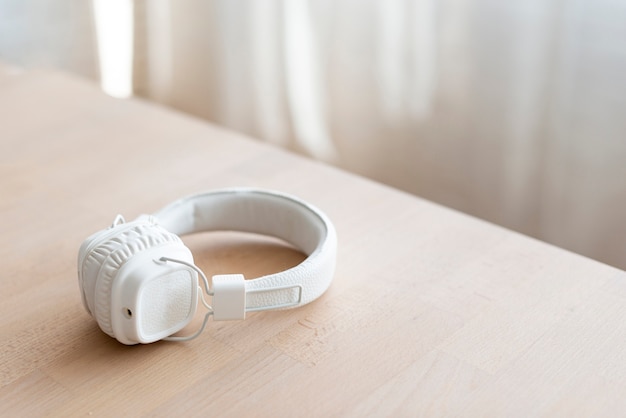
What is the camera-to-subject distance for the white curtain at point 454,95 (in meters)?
1.37

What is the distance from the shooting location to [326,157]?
1.83 metres

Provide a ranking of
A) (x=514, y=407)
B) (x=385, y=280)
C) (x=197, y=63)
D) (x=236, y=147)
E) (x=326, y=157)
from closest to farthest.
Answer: (x=514, y=407) → (x=385, y=280) → (x=236, y=147) → (x=326, y=157) → (x=197, y=63)

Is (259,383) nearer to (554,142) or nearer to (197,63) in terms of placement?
(554,142)

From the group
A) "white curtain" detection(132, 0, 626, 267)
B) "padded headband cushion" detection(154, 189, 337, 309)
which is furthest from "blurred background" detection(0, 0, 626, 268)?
"padded headband cushion" detection(154, 189, 337, 309)

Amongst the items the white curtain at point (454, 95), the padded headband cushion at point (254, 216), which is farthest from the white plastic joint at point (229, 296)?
the white curtain at point (454, 95)

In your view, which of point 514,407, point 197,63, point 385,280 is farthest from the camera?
point 197,63

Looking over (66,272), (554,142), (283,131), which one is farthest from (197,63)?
(66,272)

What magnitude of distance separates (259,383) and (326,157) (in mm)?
1211

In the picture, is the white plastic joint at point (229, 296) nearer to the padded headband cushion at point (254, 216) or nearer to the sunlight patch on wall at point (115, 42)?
the padded headband cushion at point (254, 216)

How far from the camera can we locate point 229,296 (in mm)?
692

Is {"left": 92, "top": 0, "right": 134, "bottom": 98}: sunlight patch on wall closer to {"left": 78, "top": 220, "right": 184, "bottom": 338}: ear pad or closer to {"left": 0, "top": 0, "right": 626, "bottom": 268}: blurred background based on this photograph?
{"left": 0, "top": 0, "right": 626, "bottom": 268}: blurred background

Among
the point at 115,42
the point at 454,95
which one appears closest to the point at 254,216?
the point at 454,95

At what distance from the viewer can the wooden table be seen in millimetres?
635

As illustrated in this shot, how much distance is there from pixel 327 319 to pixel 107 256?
0.20 metres
